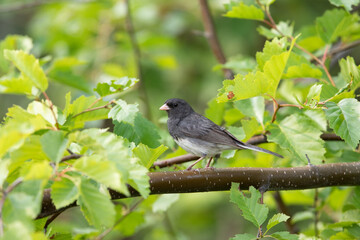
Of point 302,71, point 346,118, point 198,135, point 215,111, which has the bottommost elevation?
point 198,135

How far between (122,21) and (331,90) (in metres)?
3.35

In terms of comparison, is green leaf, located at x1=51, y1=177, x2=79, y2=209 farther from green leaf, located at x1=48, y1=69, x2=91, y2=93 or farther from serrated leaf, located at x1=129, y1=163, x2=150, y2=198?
green leaf, located at x1=48, y1=69, x2=91, y2=93

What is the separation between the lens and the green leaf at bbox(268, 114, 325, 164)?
2.07m

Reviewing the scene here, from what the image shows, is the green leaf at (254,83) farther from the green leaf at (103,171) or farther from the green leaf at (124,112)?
the green leaf at (103,171)

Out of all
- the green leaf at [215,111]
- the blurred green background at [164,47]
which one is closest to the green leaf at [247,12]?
the green leaf at [215,111]

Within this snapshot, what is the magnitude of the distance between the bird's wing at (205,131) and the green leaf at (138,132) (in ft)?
2.33

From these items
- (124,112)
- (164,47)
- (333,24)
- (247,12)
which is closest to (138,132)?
(124,112)

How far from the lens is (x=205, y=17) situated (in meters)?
3.46

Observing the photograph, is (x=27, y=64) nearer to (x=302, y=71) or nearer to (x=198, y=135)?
(x=302, y=71)

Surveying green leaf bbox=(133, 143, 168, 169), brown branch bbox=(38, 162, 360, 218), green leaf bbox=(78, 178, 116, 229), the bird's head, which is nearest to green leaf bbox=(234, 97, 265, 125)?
brown branch bbox=(38, 162, 360, 218)

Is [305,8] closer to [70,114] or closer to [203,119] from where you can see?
[203,119]

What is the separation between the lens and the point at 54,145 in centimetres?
133

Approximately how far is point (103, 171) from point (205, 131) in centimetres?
175

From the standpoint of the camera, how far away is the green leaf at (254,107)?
231 centimetres
